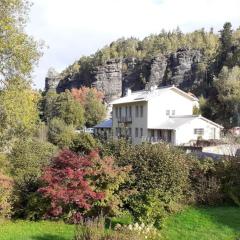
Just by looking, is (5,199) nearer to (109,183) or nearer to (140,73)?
(109,183)

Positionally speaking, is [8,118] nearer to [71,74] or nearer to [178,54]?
[178,54]

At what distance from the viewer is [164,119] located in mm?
56125

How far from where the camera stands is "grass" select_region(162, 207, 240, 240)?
12.3 metres

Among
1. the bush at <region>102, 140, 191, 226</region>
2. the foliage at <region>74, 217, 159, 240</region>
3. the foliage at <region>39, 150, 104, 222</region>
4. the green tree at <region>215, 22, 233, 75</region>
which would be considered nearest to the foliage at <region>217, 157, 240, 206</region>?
the bush at <region>102, 140, 191, 226</region>

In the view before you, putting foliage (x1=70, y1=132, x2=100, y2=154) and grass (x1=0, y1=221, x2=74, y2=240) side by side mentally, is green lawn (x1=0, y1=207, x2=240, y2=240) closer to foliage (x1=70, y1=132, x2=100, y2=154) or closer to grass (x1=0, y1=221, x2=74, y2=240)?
grass (x1=0, y1=221, x2=74, y2=240)

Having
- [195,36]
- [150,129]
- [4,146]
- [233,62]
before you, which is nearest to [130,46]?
[195,36]

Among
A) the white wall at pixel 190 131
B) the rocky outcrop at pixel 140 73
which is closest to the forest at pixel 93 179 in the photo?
the white wall at pixel 190 131

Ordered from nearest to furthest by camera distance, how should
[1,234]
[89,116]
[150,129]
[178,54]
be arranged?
1. [1,234]
2. [150,129]
3. [89,116]
4. [178,54]

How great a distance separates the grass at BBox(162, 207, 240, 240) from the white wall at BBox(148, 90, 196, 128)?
40.7m

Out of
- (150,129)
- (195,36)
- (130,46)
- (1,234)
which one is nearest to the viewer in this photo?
(1,234)

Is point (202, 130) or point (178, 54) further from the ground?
point (178, 54)

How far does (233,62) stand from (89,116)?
31.7 metres

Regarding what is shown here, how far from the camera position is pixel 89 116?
284 ft

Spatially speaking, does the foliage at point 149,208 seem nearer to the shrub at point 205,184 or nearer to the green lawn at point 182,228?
→ the green lawn at point 182,228
